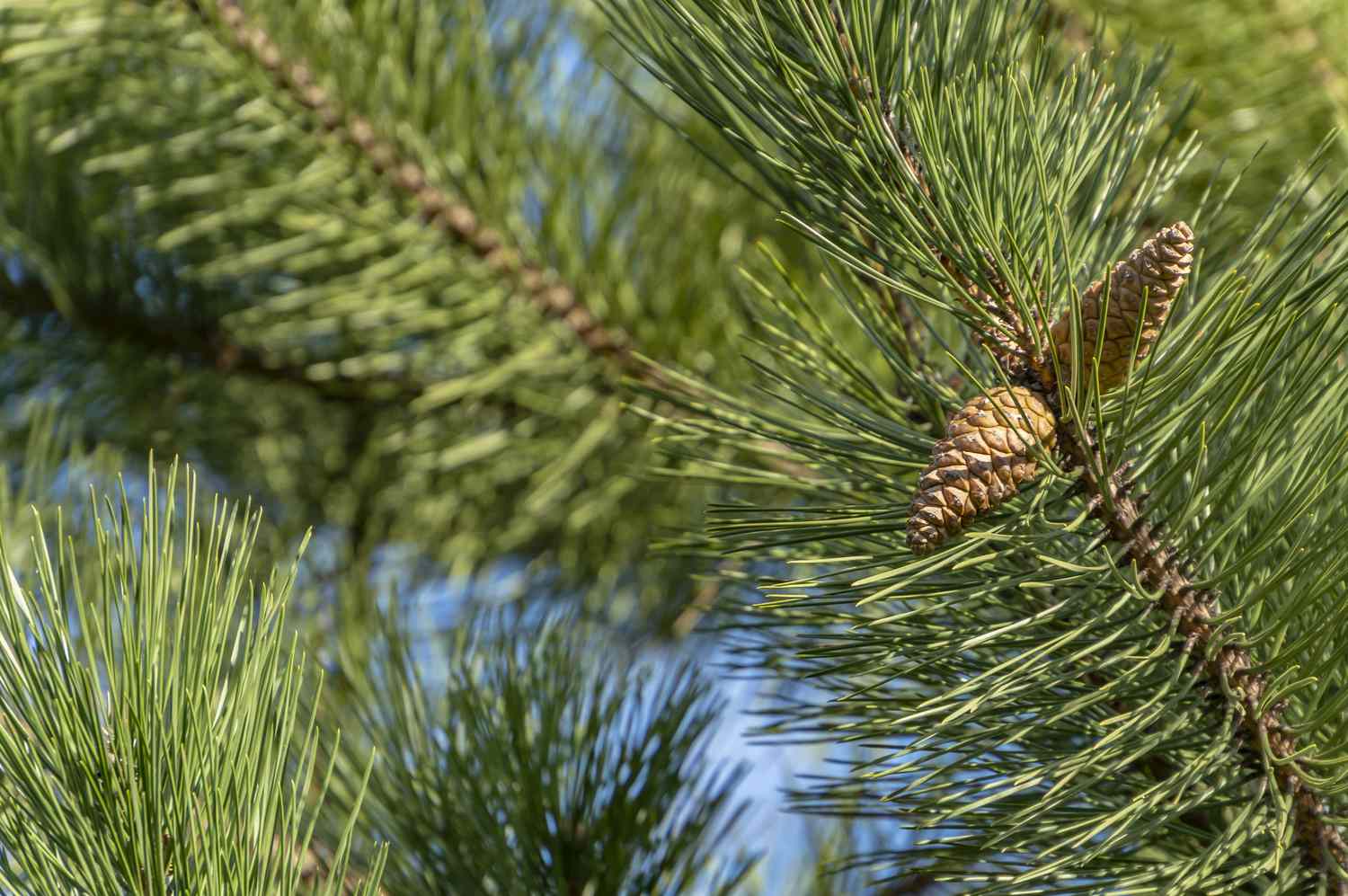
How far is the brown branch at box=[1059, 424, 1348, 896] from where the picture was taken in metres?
0.45

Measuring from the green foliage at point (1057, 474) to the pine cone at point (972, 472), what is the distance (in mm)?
12

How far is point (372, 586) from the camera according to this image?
0.99 m

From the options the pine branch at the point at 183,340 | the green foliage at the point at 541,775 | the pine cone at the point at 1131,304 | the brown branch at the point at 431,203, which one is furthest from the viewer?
the pine branch at the point at 183,340

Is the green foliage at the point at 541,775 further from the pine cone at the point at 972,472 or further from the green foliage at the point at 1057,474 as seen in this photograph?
the pine cone at the point at 972,472

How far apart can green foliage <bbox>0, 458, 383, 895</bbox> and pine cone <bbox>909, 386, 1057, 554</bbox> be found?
222 millimetres

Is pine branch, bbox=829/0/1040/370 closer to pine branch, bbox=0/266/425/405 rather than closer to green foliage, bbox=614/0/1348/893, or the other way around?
green foliage, bbox=614/0/1348/893

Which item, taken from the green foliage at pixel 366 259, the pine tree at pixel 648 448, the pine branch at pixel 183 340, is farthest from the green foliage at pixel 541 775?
the pine branch at pixel 183 340

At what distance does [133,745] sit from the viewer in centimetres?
45

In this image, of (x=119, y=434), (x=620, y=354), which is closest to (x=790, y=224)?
(x=620, y=354)

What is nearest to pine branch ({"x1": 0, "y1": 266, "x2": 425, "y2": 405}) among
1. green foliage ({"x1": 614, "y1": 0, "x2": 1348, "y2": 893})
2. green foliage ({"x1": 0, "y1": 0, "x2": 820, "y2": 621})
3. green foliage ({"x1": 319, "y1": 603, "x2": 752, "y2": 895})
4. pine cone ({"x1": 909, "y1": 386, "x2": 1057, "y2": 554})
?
green foliage ({"x1": 0, "y1": 0, "x2": 820, "y2": 621})

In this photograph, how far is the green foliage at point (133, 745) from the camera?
44 centimetres

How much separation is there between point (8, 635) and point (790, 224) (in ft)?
1.00

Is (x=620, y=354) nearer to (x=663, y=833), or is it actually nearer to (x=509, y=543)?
(x=509, y=543)

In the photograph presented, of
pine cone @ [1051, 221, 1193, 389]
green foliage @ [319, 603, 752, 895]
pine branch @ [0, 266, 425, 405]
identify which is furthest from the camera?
pine branch @ [0, 266, 425, 405]
